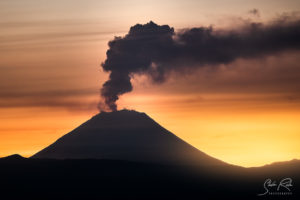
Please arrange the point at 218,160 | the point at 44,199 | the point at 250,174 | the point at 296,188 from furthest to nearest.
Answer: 1. the point at 218,160
2. the point at 250,174
3. the point at 296,188
4. the point at 44,199

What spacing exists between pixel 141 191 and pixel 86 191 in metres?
12.1

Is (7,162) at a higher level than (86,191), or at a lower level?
higher

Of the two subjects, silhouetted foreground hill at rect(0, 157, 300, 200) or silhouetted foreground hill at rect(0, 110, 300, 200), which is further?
silhouetted foreground hill at rect(0, 110, 300, 200)

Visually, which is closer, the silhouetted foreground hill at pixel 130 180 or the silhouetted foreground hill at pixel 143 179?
the silhouetted foreground hill at pixel 130 180

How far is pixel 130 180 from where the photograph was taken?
16000 centimetres

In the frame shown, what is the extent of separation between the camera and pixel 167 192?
152 meters

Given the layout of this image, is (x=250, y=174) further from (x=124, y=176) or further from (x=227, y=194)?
(x=124, y=176)

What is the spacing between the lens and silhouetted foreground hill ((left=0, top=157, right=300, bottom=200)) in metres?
150

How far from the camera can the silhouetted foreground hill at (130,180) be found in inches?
5886

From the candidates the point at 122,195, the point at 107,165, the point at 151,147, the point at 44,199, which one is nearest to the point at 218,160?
the point at 151,147

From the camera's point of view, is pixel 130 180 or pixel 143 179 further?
pixel 143 179

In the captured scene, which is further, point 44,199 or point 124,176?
point 124,176

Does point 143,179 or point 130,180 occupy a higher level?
point 143,179

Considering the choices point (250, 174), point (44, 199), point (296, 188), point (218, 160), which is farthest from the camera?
point (218, 160)
